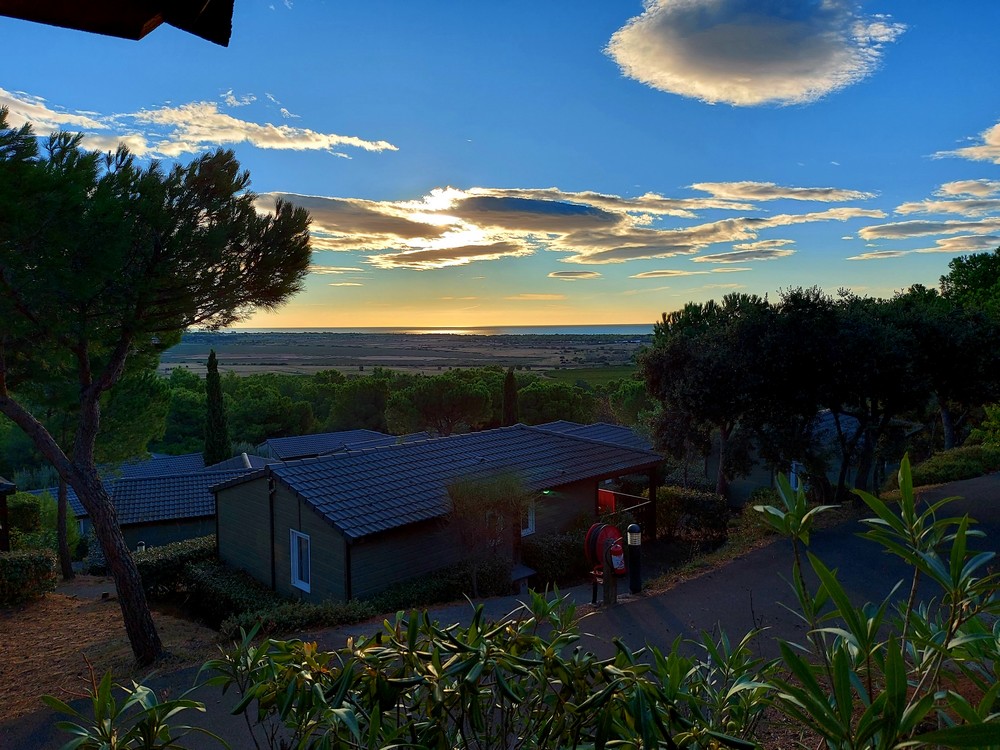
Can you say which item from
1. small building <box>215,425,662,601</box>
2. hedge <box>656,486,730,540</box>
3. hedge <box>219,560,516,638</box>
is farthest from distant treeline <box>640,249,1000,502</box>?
hedge <box>219,560,516,638</box>

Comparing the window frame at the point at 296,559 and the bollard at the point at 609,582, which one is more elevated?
the bollard at the point at 609,582

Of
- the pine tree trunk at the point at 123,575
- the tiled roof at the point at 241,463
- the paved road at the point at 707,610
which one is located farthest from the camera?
the tiled roof at the point at 241,463

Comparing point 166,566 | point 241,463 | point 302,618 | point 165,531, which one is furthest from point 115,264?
point 241,463

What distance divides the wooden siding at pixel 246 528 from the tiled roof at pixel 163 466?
1566 centimetres

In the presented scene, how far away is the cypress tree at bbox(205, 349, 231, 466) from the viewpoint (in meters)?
30.0

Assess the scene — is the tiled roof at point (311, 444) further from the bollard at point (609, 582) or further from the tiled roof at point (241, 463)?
the bollard at point (609, 582)

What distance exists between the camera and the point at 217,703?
21.7 feet

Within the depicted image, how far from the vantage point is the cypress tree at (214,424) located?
98.5 feet

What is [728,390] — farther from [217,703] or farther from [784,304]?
[217,703]

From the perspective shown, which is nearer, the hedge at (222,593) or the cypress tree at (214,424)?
the hedge at (222,593)

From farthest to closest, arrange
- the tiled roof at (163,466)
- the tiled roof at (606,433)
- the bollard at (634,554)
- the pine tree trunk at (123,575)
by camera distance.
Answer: the tiled roof at (163,466)
the tiled roof at (606,433)
the bollard at (634,554)
the pine tree trunk at (123,575)

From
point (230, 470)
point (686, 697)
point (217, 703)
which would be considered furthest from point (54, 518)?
point (686, 697)

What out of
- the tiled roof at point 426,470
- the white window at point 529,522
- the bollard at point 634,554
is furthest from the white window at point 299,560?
the bollard at point 634,554

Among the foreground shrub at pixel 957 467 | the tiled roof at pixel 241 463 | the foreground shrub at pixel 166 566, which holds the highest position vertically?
the foreground shrub at pixel 957 467
